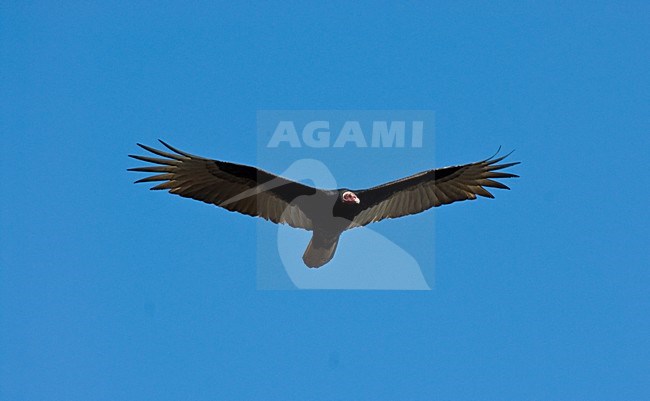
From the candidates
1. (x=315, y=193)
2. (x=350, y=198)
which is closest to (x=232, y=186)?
(x=315, y=193)

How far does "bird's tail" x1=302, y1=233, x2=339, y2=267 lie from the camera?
13594mm

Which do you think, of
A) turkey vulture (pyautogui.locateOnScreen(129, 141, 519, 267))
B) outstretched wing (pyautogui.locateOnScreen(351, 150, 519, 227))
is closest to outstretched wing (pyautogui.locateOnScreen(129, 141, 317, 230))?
turkey vulture (pyautogui.locateOnScreen(129, 141, 519, 267))

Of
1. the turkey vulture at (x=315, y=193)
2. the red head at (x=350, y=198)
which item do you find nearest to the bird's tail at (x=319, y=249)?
the turkey vulture at (x=315, y=193)

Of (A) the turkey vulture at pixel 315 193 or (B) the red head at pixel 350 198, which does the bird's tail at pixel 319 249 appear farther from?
(B) the red head at pixel 350 198

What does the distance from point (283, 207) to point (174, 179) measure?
67.4 inches

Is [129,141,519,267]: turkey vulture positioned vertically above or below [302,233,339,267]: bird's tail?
above

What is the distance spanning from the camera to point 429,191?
1402 cm

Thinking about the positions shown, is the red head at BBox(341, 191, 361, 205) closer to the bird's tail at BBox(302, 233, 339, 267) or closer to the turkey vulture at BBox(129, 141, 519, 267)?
the turkey vulture at BBox(129, 141, 519, 267)

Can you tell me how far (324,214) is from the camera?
13492 mm

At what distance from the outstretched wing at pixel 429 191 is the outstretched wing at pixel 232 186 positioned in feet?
3.25

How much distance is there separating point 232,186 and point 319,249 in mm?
1646

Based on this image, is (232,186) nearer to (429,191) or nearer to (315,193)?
(315,193)

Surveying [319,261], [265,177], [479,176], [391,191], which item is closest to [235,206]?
[265,177]

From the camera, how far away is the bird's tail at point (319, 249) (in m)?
13.6
